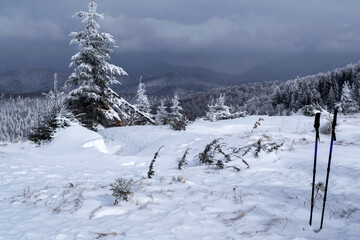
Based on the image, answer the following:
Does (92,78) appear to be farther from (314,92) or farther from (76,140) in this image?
(314,92)

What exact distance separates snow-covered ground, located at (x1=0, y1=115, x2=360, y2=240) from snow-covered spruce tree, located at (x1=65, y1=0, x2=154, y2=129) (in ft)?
26.5

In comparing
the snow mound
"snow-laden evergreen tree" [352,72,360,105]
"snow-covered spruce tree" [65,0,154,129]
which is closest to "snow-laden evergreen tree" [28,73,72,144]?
the snow mound

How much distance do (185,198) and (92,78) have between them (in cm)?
1379

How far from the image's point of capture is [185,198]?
14.7 ft

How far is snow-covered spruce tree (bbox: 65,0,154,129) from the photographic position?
15992mm

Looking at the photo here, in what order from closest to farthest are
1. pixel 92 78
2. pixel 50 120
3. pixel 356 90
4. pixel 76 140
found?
1. pixel 76 140
2. pixel 50 120
3. pixel 92 78
4. pixel 356 90

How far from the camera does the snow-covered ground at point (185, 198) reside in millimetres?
3244

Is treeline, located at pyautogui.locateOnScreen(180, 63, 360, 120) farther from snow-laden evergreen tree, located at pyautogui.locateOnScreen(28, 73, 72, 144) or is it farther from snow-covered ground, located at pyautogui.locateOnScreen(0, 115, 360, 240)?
snow-covered ground, located at pyautogui.locateOnScreen(0, 115, 360, 240)

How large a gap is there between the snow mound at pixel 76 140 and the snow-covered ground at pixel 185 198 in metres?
1.63

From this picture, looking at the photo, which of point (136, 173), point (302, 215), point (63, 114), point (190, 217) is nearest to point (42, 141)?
point (63, 114)

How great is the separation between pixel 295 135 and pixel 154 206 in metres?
7.17

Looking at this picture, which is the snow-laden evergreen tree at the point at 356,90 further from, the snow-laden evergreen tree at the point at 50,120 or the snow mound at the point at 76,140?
the snow-laden evergreen tree at the point at 50,120

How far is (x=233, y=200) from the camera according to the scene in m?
4.29

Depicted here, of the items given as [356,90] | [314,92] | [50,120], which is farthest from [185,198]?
[314,92]
